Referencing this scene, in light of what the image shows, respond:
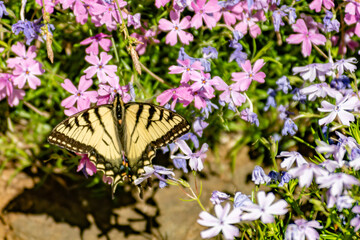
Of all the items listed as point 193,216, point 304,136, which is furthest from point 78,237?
point 304,136

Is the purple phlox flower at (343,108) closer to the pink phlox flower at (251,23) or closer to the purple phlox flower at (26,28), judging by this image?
the pink phlox flower at (251,23)

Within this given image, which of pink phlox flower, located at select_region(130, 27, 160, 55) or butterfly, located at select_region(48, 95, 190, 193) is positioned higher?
pink phlox flower, located at select_region(130, 27, 160, 55)

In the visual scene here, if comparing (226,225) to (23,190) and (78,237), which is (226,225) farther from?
(23,190)

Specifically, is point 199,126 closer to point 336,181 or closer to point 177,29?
point 177,29

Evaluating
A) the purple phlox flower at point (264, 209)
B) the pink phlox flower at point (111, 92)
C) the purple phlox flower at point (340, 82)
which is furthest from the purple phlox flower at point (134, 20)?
the purple phlox flower at point (264, 209)

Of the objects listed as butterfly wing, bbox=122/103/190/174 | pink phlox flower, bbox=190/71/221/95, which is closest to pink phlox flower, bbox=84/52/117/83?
butterfly wing, bbox=122/103/190/174

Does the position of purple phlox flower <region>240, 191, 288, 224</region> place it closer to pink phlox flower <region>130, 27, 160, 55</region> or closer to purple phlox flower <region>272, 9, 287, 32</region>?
purple phlox flower <region>272, 9, 287, 32</region>
